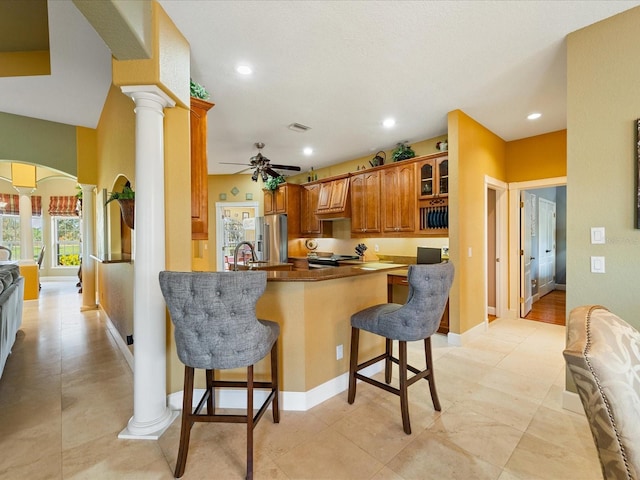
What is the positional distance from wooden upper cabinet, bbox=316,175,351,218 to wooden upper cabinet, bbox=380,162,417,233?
2.57ft

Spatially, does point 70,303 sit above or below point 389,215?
below

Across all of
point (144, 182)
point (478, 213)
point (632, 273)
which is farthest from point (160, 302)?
point (478, 213)

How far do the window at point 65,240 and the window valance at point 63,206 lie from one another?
0.64 feet

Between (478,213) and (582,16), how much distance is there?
216cm

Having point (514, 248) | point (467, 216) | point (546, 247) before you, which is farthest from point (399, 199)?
point (546, 247)

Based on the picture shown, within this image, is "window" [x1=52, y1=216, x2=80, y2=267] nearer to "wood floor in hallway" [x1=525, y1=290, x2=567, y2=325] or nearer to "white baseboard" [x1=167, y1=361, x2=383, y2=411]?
"white baseboard" [x1=167, y1=361, x2=383, y2=411]

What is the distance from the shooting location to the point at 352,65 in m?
2.51

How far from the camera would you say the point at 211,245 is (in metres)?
7.12

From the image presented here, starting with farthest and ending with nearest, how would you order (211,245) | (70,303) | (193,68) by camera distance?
A: 1. (211,245)
2. (70,303)
3. (193,68)

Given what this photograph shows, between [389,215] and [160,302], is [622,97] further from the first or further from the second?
[160,302]

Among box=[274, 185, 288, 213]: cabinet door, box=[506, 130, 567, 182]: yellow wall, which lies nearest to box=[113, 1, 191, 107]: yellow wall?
box=[274, 185, 288, 213]: cabinet door

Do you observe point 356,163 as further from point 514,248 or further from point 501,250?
point 514,248

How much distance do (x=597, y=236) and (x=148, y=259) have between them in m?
3.14

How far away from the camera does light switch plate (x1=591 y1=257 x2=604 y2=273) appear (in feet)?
6.73
